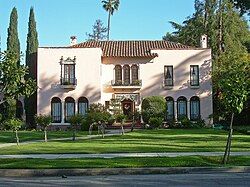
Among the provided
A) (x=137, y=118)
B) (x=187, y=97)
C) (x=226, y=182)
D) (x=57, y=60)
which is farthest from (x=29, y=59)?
(x=226, y=182)

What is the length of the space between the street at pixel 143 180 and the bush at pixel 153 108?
27341 mm

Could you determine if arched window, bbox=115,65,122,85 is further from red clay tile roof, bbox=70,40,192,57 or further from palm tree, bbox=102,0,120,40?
palm tree, bbox=102,0,120,40

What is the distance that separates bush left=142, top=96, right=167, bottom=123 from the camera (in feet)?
132

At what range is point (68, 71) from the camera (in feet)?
138

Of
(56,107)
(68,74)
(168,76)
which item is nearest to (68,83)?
(68,74)

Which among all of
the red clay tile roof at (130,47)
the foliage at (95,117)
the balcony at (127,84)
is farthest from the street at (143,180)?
the red clay tile roof at (130,47)

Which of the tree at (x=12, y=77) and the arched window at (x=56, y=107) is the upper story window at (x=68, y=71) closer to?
the arched window at (x=56, y=107)

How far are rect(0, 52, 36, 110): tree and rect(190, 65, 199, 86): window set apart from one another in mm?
30251

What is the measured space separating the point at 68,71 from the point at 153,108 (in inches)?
352

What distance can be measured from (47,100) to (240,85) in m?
29.7

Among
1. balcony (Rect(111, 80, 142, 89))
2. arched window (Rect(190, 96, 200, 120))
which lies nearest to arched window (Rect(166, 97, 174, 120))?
arched window (Rect(190, 96, 200, 120))

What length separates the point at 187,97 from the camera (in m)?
43.7

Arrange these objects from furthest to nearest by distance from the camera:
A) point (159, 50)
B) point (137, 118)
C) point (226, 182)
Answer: point (159, 50) → point (137, 118) → point (226, 182)

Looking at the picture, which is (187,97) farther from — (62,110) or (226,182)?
(226,182)
